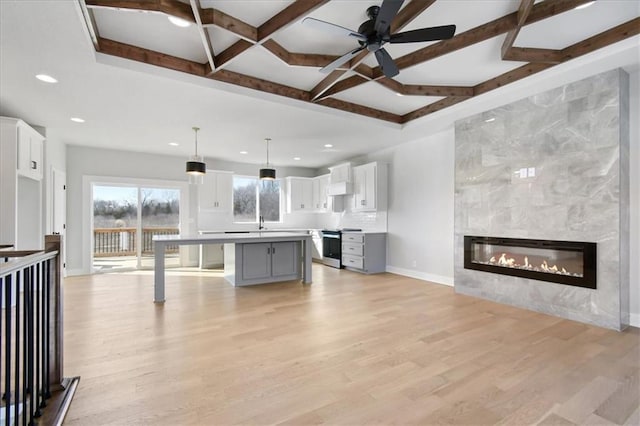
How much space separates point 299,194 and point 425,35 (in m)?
6.67

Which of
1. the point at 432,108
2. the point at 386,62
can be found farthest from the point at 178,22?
the point at 432,108

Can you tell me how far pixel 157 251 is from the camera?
14.4ft

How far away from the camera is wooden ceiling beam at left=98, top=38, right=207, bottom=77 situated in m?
3.03

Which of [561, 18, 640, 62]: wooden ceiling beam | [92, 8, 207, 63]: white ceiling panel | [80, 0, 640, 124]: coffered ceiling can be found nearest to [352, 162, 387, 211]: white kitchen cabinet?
[80, 0, 640, 124]: coffered ceiling

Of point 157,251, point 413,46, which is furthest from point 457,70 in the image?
point 157,251

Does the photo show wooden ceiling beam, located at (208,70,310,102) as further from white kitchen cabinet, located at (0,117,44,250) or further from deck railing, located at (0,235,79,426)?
white kitchen cabinet, located at (0,117,44,250)

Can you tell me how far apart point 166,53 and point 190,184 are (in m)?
4.65

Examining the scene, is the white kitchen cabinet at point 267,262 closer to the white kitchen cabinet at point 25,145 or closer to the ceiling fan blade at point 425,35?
the white kitchen cabinet at point 25,145

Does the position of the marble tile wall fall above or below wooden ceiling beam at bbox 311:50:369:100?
below

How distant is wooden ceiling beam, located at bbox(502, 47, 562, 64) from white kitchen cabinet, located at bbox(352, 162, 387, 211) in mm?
3639

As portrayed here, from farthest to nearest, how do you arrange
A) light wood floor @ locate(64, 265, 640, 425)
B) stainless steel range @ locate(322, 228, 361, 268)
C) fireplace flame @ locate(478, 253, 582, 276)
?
stainless steel range @ locate(322, 228, 361, 268) → fireplace flame @ locate(478, 253, 582, 276) → light wood floor @ locate(64, 265, 640, 425)

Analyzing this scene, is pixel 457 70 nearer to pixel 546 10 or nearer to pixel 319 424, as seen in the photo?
pixel 546 10

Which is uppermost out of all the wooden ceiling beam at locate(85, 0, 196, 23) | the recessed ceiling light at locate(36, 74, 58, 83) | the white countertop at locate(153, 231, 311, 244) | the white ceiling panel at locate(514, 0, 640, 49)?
the white ceiling panel at locate(514, 0, 640, 49)

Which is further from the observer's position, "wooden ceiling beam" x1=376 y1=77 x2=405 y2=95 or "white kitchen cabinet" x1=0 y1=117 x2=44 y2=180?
"white kitchen cabinet" x1=0 y1=117 x2=44 y2=180
